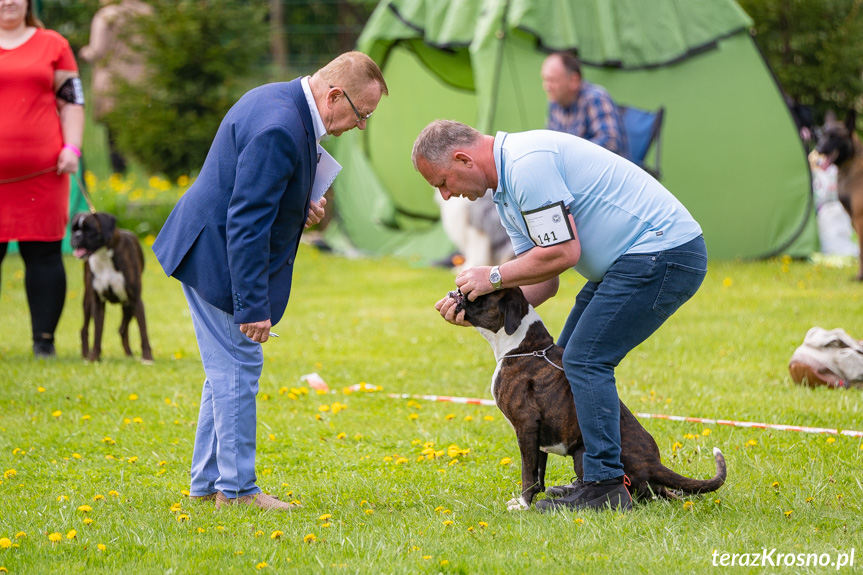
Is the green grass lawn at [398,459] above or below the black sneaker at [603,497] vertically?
below

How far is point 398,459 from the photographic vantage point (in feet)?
14.9

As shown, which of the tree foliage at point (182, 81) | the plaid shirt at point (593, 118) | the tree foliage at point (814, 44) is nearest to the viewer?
the plaid shirt at point (593, 118)

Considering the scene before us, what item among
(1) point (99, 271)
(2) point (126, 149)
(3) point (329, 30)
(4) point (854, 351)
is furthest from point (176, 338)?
(3) point (329, 30)

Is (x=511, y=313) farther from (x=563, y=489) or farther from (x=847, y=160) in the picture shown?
(x=847, y=160)

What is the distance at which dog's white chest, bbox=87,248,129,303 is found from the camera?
6.82 metres

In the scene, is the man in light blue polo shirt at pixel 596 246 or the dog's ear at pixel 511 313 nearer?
the man in light blue polo shirt at pixel 596 246

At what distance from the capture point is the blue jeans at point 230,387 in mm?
3672

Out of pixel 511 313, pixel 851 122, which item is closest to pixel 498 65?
pixel 851 122

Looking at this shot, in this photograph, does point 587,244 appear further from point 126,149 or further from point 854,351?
point 126,149

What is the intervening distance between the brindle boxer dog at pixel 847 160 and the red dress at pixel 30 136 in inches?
289

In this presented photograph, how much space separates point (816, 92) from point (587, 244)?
38.4 feet

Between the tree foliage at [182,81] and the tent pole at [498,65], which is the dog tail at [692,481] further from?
the tree foliage at [182,81]

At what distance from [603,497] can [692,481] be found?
37 cm

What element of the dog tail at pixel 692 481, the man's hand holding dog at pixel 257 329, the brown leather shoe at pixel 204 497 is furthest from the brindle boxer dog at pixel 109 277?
the dog tail at pixel 692 481
